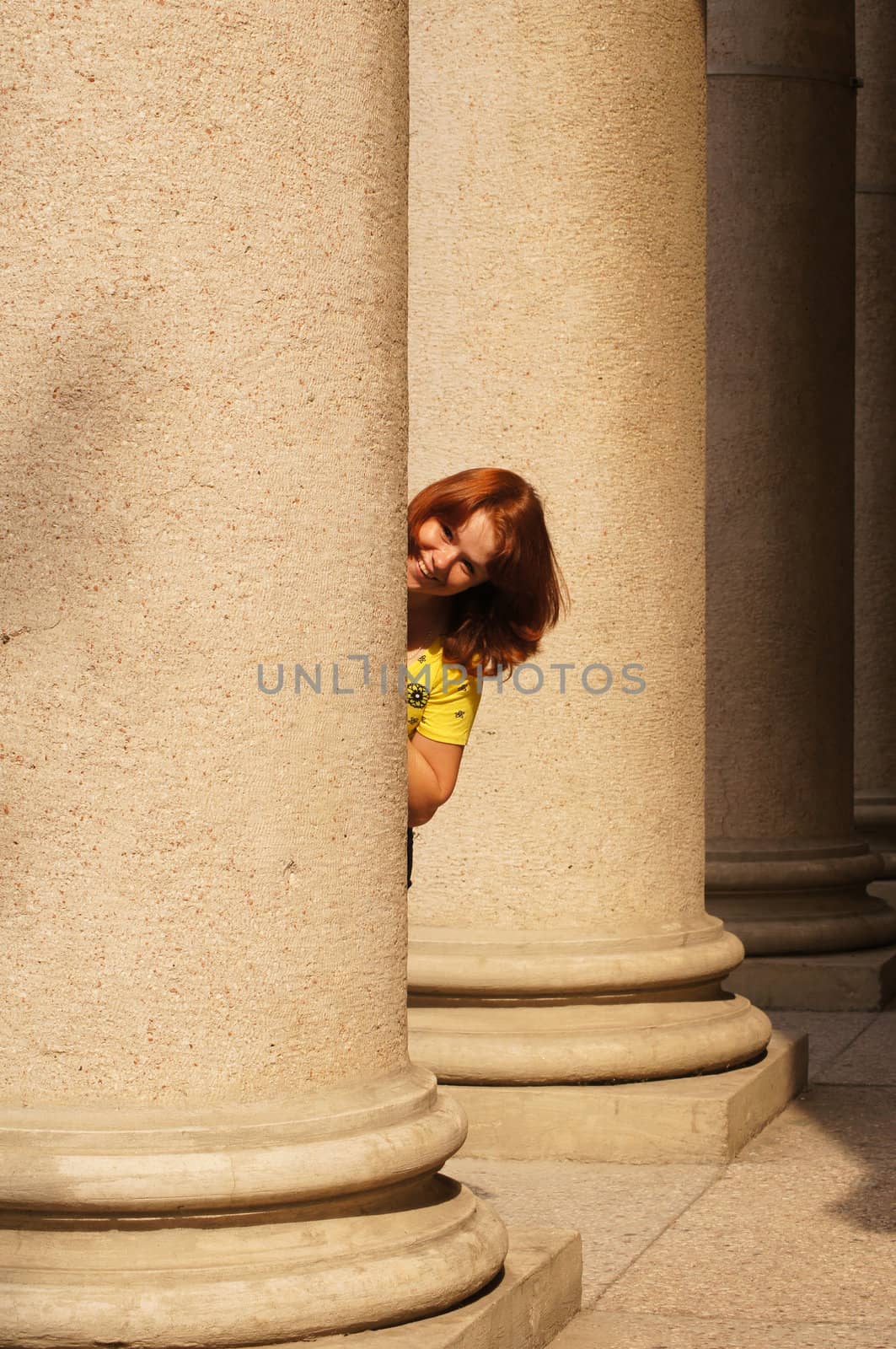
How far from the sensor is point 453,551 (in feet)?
48.4

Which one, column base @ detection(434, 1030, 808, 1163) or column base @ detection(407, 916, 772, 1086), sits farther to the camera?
column base @ detection(407, 916, 772, 1086)

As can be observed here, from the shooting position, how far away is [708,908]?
29.1 m

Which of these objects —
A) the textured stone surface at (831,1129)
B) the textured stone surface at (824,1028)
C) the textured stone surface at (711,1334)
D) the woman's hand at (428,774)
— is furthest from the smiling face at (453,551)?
the textured stone surface at (824,1028)

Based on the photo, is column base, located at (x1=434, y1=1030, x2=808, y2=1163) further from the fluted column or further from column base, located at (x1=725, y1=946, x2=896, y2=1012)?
column base, located at (x1=725, y1=946, x2=896, y2=1012)

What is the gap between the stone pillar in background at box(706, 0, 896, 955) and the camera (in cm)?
2922

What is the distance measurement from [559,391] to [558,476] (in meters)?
0.88

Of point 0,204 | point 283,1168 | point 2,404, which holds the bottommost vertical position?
point 283,1168

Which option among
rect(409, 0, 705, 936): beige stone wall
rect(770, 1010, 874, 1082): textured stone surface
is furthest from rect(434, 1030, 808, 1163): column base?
rect(770, 1010, 874, 1082): textured stone surface

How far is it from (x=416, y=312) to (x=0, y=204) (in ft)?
31.3

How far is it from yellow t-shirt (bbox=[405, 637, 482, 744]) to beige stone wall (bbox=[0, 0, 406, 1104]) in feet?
10.1

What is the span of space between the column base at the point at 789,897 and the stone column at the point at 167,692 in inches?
692

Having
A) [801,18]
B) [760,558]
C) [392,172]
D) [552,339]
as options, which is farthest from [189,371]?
[801,18]

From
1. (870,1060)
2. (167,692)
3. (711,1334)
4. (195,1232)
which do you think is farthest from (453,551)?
(870,1060)

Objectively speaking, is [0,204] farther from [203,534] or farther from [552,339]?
[552,339]
